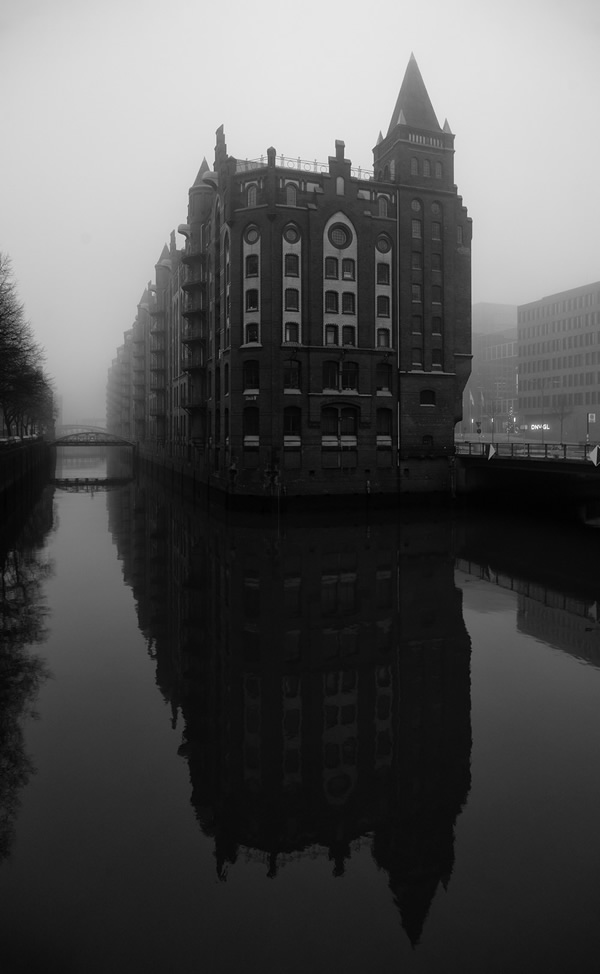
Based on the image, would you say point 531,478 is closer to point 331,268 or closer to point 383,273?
point 383,273

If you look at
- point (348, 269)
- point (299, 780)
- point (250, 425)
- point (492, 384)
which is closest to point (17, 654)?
point (299, 780)

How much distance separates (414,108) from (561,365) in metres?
74.1

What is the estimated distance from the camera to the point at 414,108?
5091 cm

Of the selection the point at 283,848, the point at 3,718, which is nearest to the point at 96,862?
the point at 283,848

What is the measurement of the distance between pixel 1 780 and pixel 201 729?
11.7 ft

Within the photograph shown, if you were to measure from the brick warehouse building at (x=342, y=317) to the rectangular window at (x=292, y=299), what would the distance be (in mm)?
76

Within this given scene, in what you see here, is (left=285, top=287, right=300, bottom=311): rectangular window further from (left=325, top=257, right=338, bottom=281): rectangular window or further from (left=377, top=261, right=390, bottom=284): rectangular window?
(left=377, top=261, right=390, bottom=284): rectangular window

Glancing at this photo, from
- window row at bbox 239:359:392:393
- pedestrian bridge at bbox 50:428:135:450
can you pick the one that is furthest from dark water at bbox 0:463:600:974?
pedestrian bridge at bbox 50:428:135:450

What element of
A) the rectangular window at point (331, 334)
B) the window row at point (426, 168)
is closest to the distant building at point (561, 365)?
the window row at point (426, 168)

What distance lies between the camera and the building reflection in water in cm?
951

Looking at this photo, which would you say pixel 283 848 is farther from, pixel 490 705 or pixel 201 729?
pixel 490 705

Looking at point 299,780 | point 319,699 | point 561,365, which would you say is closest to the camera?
point 299,780

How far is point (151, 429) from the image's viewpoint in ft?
332

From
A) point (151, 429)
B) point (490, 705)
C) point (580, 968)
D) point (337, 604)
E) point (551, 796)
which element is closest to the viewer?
point (580, 968)
